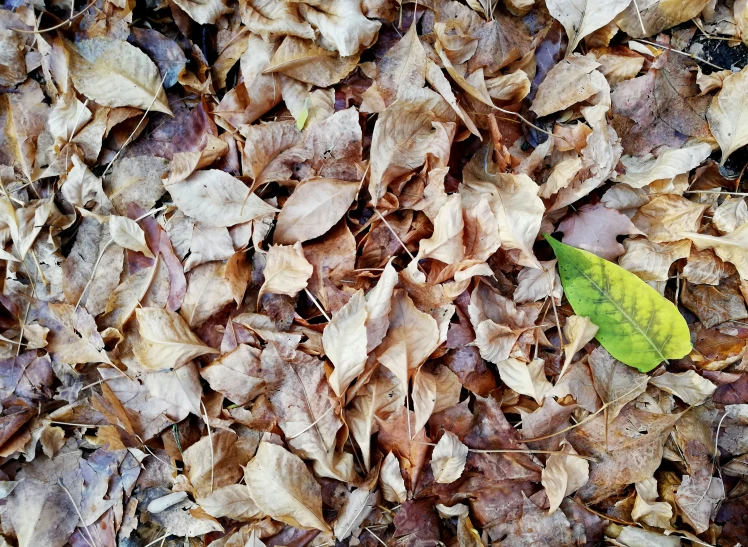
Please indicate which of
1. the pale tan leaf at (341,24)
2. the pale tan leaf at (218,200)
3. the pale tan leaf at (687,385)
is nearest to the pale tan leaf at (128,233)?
the pale tan leaf at (218,200)

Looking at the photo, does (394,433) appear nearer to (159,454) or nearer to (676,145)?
(159,454)

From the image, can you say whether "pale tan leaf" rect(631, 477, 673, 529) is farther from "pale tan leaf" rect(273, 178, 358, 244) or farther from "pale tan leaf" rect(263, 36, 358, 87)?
"pale tan leaf" rect(263, 36, 358, 87)

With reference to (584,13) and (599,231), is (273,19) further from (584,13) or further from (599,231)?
(599,231)

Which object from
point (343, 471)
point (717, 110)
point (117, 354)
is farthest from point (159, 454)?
point (717, 110)

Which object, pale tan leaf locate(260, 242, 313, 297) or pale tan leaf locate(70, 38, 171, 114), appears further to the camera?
pale tan leaf locate(70, 38, 171, 114)

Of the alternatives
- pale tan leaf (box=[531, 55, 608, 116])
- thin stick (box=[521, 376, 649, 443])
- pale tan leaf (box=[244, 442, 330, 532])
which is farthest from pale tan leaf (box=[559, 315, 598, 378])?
pale tan leaf (box=[244, 442, 330, 532])

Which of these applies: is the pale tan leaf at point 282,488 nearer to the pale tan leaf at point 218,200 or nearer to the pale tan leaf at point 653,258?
the pale tan leaf at point 218,200
